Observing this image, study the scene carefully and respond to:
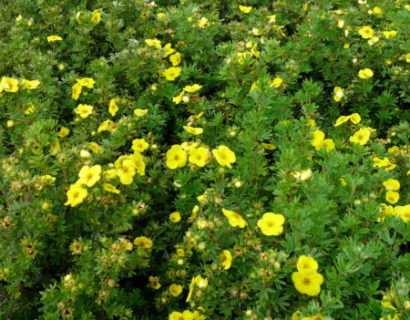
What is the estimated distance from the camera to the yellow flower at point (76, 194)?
229 cm

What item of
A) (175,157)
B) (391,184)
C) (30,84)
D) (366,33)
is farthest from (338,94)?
(30,84)

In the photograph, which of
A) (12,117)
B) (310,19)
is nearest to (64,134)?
(12,117)

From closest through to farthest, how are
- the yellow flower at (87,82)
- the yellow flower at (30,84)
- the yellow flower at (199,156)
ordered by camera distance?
the yellow flower at (199,156) → the yellow flower at (30,84) → the yellow flower at (87,82)

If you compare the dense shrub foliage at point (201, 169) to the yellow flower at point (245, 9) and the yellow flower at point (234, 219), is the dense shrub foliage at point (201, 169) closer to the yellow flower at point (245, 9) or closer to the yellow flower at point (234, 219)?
the yellow flower at point (234, 219)

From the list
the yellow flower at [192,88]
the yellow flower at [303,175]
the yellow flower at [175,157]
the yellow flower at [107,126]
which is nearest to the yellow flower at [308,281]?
the yellow flower at [303,175]

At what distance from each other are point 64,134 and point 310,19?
2.30 metres

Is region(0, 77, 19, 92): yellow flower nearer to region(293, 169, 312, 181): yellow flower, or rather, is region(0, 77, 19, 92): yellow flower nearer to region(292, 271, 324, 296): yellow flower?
region(293, 169, 312, 181): yellow flower

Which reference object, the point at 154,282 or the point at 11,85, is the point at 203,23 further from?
the point at 154,282

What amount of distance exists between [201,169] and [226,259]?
72cm

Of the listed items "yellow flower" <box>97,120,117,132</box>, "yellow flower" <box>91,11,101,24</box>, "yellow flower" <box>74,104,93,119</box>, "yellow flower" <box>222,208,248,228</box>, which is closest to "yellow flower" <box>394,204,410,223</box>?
"yellow flower" <box>222,208,248,228</box>

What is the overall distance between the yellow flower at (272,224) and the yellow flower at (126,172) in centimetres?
73

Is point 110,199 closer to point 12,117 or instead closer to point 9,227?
point 9,227

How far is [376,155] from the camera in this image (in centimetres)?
286

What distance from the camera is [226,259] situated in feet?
7.45
